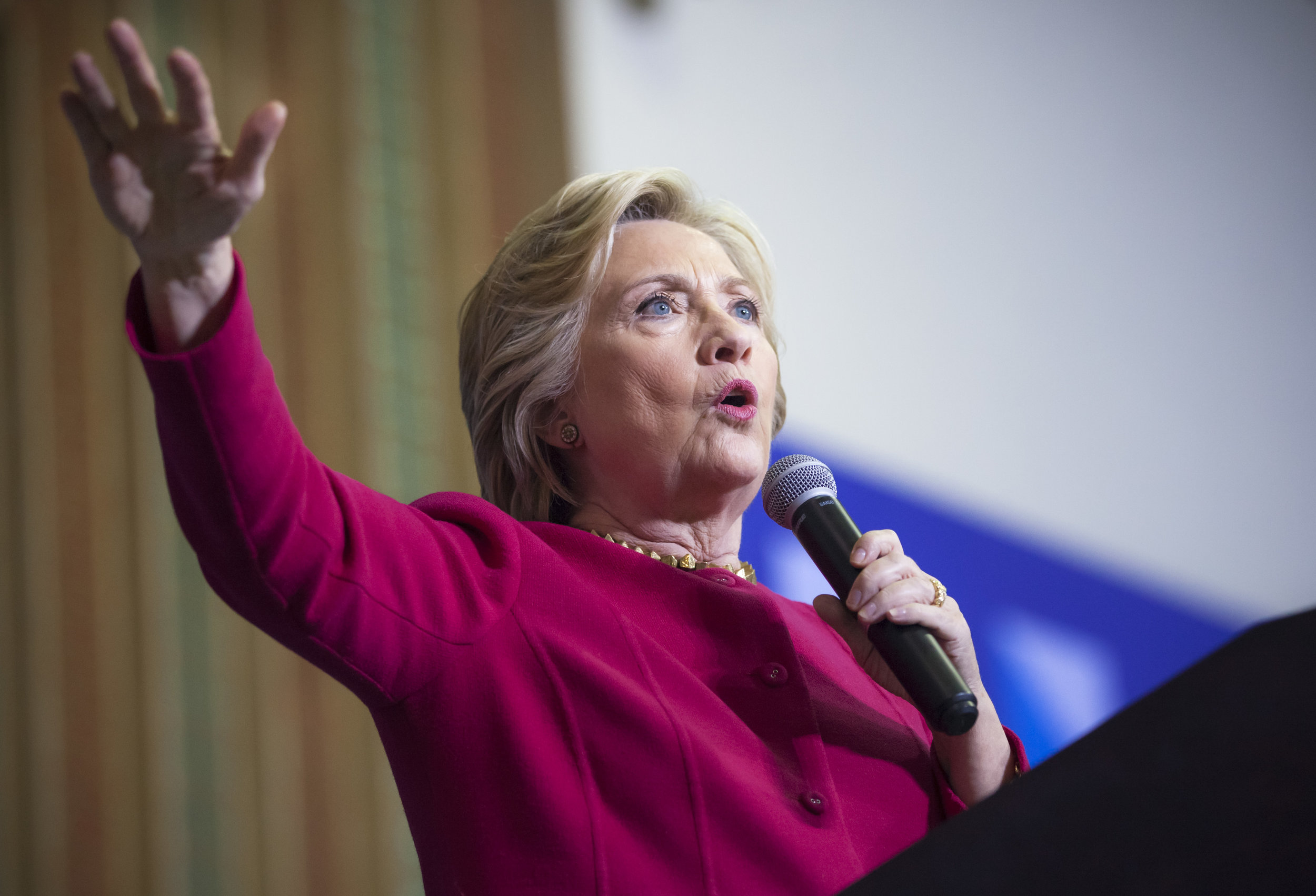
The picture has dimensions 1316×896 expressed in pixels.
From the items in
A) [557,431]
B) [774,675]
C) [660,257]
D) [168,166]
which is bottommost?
[774,675]

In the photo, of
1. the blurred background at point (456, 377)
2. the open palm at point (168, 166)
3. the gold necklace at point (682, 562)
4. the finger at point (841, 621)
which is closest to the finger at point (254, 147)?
the open palm at point (168, 166)

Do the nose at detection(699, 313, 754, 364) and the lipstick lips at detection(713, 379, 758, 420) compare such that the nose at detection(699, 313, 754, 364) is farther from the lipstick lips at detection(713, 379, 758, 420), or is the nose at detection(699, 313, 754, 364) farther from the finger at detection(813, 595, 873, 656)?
the finger at detection(813, 595, 873, 656)

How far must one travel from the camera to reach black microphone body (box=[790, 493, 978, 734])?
94cm

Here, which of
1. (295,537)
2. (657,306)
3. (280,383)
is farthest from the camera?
(280,383)

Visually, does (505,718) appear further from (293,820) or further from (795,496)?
(293,820)

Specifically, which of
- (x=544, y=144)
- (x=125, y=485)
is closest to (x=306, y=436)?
(x=125, y=485)

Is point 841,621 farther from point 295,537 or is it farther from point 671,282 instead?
point 295,537

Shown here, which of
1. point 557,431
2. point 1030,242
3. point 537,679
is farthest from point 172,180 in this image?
point 1030,242

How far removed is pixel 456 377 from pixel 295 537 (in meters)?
1.67

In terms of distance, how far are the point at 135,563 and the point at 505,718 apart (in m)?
1.66

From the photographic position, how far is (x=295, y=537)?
0.83 metres

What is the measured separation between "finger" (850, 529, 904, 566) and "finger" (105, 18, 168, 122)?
74 cm

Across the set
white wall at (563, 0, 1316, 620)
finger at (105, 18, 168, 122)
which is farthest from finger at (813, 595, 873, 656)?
white wall at (563, 0, 1316, 620)

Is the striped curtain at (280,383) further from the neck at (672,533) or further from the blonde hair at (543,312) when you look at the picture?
the neck at (672,533)
